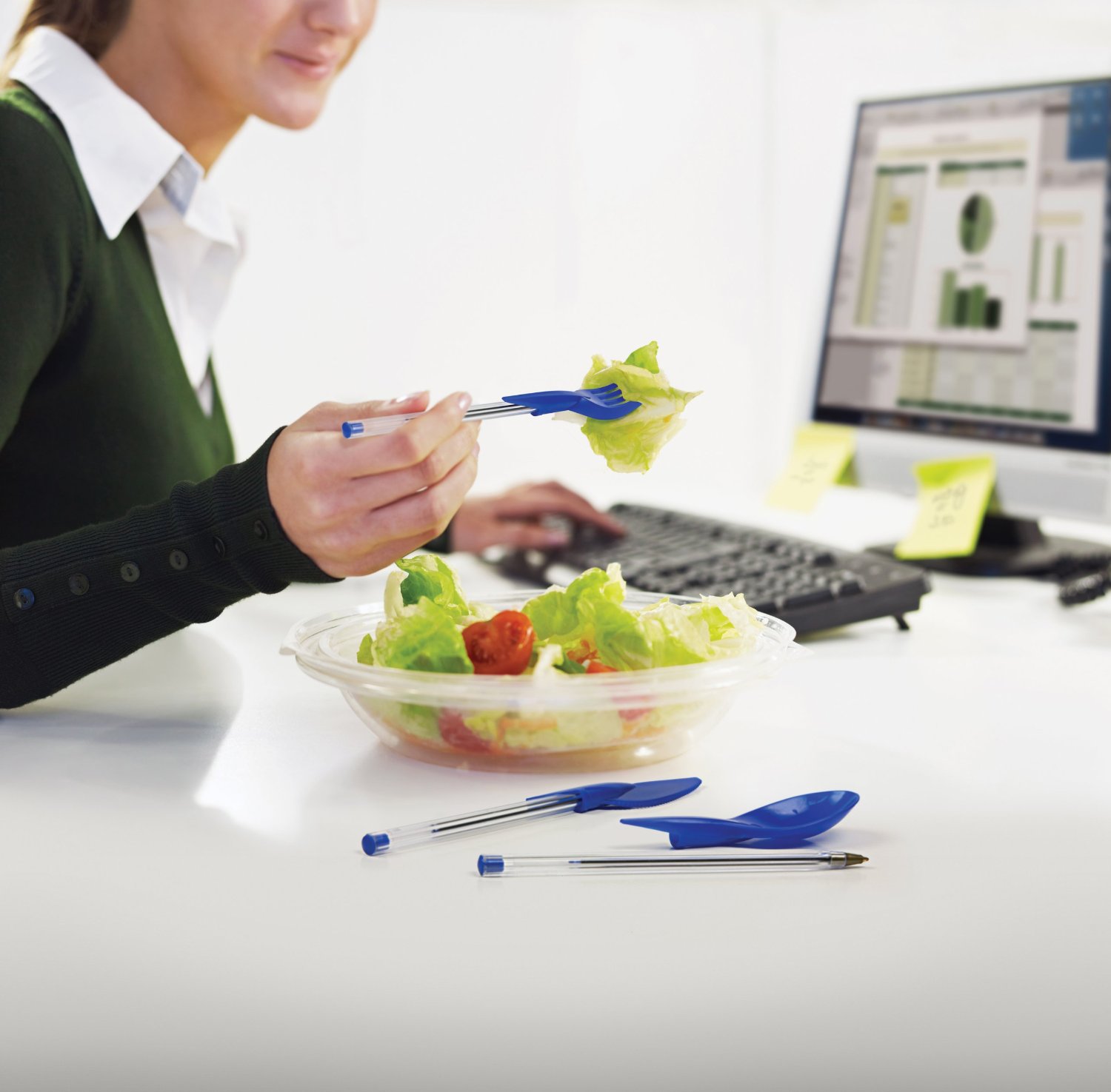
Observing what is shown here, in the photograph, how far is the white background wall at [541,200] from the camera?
2.84 metres

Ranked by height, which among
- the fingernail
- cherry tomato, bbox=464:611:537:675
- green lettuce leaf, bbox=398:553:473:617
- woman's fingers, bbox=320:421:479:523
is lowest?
cherry tomato, bbox=464:611:537:675

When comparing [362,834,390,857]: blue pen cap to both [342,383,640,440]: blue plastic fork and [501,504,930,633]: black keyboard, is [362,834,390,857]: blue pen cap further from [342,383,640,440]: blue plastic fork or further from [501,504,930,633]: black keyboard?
[501,504,930,633]: black keyboard

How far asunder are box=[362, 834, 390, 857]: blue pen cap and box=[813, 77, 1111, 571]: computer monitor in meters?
0.90

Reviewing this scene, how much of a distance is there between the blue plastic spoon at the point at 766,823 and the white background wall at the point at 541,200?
7.36 ft

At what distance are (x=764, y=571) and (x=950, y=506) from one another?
10.7 inches

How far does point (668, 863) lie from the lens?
23.1 inches

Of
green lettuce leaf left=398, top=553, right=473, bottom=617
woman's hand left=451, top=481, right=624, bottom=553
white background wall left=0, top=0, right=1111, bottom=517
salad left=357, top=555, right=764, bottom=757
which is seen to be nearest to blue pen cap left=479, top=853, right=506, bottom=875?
salad left=357, top=555, right=764, bottom=757

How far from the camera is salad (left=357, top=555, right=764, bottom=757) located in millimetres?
687

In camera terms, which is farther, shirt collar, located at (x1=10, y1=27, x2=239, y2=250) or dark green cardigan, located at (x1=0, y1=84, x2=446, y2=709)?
shirt collar, located at (x1=10, y1=27, x2=239, y2=250)

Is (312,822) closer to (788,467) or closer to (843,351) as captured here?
(788,467)

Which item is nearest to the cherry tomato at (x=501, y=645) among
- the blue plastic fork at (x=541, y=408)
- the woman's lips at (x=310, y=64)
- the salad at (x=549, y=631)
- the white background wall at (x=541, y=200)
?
the salad at (x=549, y=631)

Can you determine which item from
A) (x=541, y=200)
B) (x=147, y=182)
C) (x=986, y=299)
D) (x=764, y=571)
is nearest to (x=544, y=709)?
(x=764, y=571)

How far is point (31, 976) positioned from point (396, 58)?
104 inches

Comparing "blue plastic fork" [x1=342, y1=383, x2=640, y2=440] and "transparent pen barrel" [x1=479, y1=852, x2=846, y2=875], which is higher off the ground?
"blue plastic fork" [x1=342, y1=383, x2=640, y2=440]
